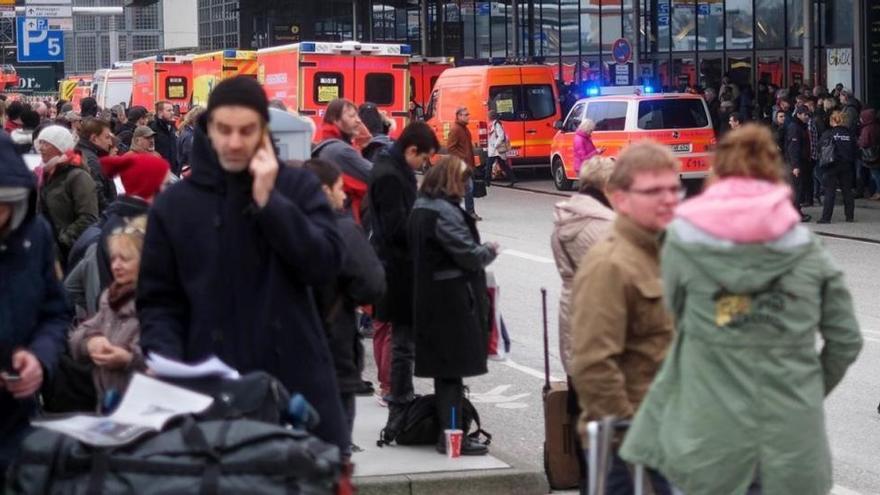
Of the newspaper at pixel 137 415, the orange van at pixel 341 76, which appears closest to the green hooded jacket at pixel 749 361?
the newspaper at pixel 137 415

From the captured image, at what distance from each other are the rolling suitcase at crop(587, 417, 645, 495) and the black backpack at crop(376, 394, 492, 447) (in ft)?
13.0

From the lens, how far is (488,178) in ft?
108

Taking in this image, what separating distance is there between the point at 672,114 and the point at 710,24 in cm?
1299

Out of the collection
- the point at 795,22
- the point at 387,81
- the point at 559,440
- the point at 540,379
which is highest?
the point at 795,22

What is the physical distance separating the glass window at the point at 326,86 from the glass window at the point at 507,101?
5.03 metres

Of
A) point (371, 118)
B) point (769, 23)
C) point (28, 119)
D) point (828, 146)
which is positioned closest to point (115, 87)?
point (769, 23)

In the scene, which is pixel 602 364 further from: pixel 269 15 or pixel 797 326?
pixel 269 15

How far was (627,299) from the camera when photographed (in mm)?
5375

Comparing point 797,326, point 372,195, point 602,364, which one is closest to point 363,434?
point 372,195

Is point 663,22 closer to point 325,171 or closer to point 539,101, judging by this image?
point 539,101

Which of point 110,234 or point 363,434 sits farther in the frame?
point 363,434

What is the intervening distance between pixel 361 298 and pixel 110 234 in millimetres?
1063

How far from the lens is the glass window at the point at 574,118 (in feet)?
100

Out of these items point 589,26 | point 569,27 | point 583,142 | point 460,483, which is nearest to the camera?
point 460,483
